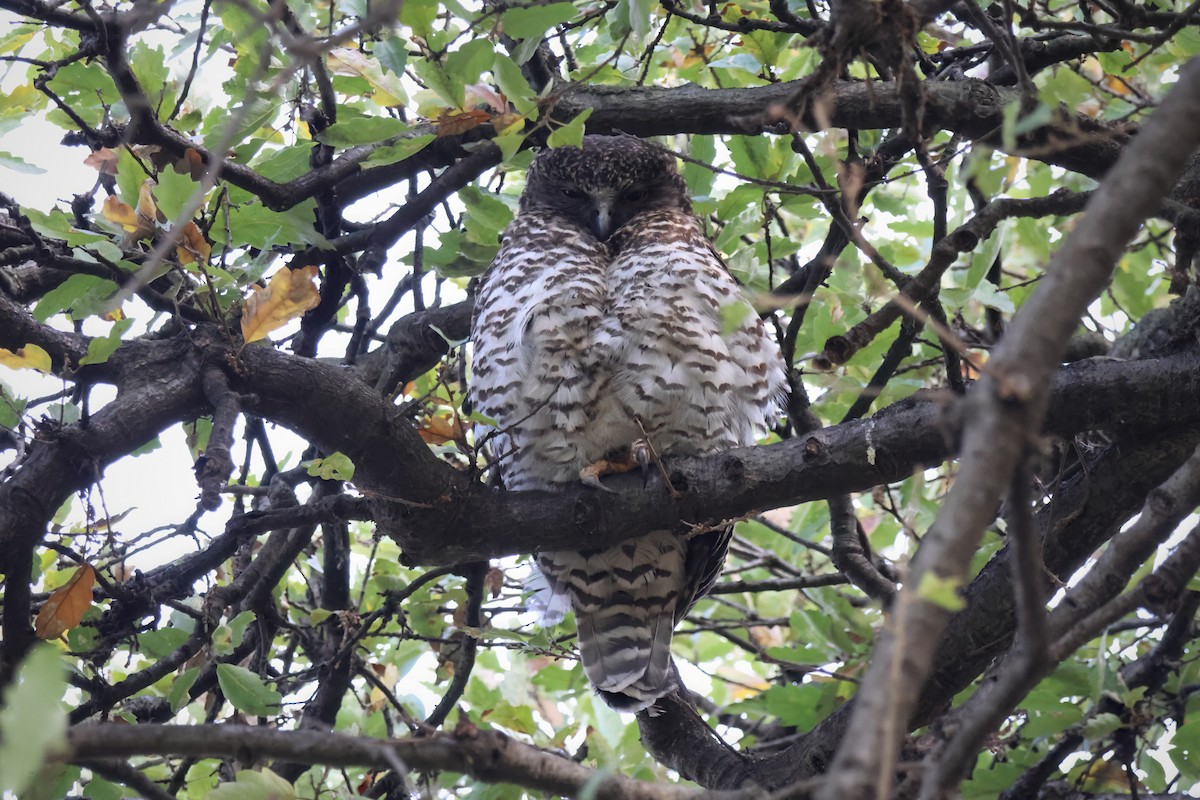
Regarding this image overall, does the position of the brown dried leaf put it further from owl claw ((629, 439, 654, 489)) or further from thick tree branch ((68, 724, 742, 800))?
thick tree branch ((68, 724, 742, 800))

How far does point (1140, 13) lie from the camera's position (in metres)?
2.64

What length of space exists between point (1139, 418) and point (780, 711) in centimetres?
147

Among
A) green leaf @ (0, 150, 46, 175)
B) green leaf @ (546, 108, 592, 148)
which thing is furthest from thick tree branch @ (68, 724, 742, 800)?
green leaf @ (0, 150, 46, 175)

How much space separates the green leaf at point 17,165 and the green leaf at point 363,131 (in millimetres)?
1106

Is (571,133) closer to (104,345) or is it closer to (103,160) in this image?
(104,345)

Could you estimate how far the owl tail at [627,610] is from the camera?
3334 mm

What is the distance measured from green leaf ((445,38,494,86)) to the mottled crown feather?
1637 mm

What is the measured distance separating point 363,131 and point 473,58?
54 centimetres

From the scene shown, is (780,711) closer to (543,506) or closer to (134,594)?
(543,506)

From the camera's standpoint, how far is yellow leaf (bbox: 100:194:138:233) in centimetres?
242

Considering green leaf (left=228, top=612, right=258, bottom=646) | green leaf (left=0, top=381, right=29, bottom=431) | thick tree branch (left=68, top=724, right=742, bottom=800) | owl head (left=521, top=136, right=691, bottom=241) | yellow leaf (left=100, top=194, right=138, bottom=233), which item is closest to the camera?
thick tree branch (left=68, top=724, right=742, bottom=800)

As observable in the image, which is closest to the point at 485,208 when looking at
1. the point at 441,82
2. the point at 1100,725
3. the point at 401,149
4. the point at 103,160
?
the point at 401,149

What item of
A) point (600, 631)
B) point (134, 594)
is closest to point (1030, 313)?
point (134, 594)

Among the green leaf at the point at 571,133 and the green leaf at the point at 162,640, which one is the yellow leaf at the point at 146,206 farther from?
the green leaf at the point at 162,640
